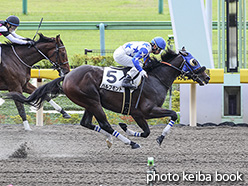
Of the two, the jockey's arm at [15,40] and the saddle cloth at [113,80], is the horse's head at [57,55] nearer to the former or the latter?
the jockey's arm at [15,40]

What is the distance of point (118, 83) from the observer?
6973 millimetres

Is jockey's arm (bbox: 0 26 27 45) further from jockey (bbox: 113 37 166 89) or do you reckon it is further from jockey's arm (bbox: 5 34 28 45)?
jockey (bbox: 113 37 166 89)

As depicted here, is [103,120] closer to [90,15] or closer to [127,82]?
[127,82]

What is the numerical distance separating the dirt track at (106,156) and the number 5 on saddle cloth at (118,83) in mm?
672

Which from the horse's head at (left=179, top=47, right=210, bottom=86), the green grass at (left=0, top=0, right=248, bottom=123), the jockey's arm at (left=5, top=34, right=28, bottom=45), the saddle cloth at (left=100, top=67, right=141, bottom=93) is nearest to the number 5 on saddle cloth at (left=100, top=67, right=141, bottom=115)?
the saddle cloth at (left=100, top=67, right=141, bottom=93)

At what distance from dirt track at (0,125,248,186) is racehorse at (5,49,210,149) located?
1.41 ft

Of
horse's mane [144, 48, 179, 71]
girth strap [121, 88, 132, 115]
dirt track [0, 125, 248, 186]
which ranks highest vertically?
horse's mane [144, 48, 179, 71]

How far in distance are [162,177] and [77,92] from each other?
1851 mm

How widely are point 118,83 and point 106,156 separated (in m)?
0.94

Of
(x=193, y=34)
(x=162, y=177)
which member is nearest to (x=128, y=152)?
(x=162, y=177)

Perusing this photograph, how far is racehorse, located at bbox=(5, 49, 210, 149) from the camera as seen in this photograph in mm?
6926

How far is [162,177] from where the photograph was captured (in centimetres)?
562

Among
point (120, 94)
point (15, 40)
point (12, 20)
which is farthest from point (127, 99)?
point (12, 20)

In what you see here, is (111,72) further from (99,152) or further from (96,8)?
(96,8)
